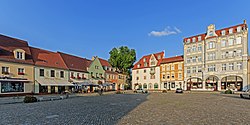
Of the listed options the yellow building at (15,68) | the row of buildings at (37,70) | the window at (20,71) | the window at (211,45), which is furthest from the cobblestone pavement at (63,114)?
the window at (211,45)

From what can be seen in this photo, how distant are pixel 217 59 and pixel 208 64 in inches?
112

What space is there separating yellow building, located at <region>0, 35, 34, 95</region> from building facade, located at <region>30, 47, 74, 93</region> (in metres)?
1.56

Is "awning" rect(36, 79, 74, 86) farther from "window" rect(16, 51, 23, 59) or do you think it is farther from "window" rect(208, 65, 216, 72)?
"window" rect(208, 65, 216, 72)

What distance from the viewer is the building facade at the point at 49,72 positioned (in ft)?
113

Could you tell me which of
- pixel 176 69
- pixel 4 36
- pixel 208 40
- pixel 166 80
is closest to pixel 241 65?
pixel 208 40

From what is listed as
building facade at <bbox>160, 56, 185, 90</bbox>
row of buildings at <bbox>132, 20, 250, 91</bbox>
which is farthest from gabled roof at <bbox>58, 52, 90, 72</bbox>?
building facade at <bbox>160, 56, 185, 90</bbox>

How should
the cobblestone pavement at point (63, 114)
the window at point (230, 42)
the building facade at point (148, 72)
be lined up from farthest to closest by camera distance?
1. the building facade at point (148, 72)
2. the window at point (230, 42)
3. the cobblestone pavement at point (63, 114)

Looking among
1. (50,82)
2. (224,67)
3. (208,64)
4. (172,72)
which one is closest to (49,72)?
(50,82)

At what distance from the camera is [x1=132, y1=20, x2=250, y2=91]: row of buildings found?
145 ft

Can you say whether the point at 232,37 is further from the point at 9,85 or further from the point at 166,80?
the point at 9,85

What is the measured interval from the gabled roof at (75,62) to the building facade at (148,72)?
25.0 meters

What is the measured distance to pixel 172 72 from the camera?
58969mm

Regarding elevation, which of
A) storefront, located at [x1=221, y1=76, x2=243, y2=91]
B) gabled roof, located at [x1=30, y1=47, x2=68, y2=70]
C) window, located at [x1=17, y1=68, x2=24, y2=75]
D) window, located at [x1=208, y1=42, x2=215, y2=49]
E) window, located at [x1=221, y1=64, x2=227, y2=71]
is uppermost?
window, located at [x1=208, y1=42, x2=215, y2=49]

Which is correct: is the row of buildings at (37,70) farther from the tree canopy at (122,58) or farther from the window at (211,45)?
the window at (211,45)
